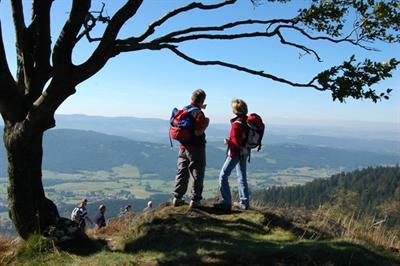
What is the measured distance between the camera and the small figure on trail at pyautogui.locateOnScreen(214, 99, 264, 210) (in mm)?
10156

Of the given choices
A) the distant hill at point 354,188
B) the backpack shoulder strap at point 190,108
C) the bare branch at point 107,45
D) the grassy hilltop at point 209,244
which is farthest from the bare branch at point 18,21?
the distant hill at point 354,188

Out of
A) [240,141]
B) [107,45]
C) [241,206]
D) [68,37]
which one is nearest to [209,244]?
[240,141]

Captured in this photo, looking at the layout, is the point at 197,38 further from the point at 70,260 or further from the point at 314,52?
the point at 70,260

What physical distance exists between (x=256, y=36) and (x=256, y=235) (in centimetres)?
385

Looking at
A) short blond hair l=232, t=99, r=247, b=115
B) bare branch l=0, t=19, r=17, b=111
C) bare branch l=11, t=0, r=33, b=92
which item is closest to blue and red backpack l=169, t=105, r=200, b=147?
short blond hair l=232, t=99, r=247, b=115

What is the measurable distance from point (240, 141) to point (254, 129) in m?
0.41

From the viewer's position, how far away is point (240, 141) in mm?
10242

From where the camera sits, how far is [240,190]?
10875 millimetres

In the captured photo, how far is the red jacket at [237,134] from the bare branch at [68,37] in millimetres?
3934

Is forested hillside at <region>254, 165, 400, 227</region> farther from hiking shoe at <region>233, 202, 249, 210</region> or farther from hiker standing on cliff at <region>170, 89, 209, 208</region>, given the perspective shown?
hiker standing on cliff at <region>170, 89, 209, 208</region>

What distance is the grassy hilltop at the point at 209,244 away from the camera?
279 inches

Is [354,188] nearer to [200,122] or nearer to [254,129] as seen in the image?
[254,129]

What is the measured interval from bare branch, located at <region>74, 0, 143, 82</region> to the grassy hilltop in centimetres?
311

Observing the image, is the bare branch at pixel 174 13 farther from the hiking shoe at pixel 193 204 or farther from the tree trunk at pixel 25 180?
the hiking shoe at pixel 193 204
